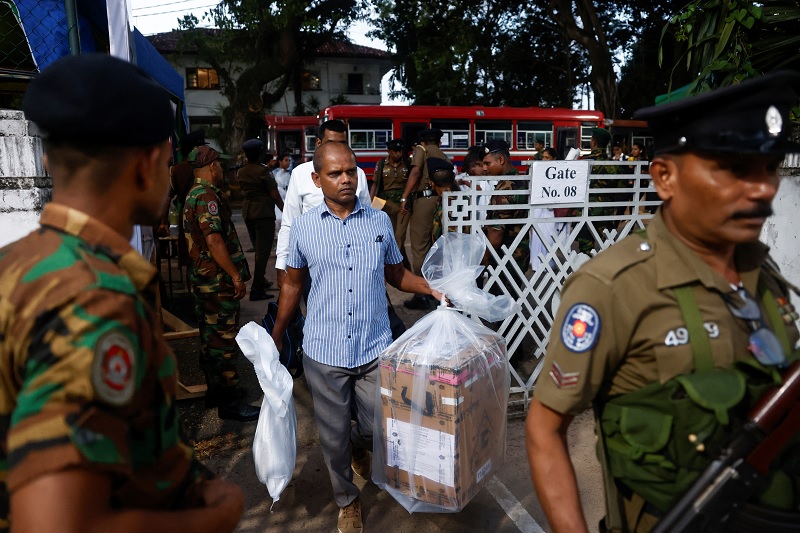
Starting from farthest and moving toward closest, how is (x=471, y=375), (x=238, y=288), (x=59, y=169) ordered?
1. (x=238, y=288)
2. (x=471, y=375)
3. (x=59, y=169)

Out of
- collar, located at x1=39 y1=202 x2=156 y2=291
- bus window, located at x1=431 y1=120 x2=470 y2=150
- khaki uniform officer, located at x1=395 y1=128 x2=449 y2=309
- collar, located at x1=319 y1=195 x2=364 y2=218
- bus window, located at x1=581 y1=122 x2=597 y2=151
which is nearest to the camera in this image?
collar, located at x1=39 y1=202 x2=156 y2=291

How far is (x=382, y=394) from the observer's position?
2.75 m

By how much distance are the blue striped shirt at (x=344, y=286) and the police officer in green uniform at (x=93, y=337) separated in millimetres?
1656

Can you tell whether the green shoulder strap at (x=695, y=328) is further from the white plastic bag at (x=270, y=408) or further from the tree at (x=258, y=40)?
the tree at (x=258, y=40)

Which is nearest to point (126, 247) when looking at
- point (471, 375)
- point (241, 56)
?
point (471, 375)

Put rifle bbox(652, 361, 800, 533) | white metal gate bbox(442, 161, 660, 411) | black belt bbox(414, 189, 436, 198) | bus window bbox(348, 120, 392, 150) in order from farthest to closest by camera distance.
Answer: bus window bbox(348, 120, 392, 150) → black belt bbox(414, 189, 436, 198) → white metal gate bbox(442, 161, 660, 411) → rifle bbox(652, 361, 800, 533)

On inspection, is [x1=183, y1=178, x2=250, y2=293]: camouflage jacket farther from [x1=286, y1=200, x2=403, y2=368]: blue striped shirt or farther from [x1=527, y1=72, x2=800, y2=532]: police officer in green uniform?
[x1=527, y1=72, x2=800, y2=532]: police officer in green uniform

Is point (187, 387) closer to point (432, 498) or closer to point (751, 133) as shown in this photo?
point (432, 498)

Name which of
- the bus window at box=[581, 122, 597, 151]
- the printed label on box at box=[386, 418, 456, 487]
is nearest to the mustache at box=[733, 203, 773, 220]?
the printed label on box at box=[386, 418, 456, 487]

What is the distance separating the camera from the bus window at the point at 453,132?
15.7 m

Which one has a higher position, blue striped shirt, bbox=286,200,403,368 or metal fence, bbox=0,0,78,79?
metal fence, bbox=0,0,78,79

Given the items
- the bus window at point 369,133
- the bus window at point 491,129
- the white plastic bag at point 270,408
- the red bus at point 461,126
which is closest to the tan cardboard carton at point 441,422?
the white plastic bag at point 270,408

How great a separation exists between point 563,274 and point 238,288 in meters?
2.31

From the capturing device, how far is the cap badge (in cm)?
126
